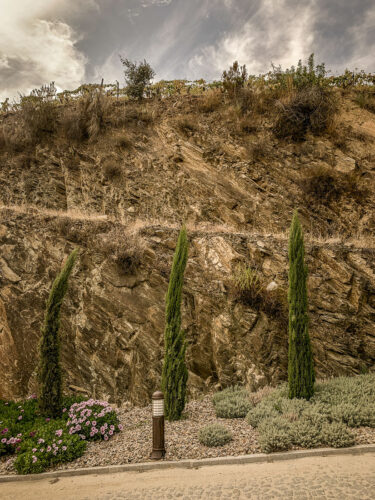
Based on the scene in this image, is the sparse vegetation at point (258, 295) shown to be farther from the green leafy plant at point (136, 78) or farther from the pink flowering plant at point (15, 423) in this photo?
the green leafy plant at point (136, 78)

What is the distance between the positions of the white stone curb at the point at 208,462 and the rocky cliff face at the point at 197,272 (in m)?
2.71

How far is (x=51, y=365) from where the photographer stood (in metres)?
6.90

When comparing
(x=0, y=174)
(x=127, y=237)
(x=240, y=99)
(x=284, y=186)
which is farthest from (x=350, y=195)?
(x=0, y=174)

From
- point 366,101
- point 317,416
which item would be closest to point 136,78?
point 366,101

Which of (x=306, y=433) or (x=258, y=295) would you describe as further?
(x=258, y=295)

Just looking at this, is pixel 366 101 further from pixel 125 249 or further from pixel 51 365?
pixel 51 365

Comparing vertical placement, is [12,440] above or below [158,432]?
below

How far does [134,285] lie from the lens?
9.16m

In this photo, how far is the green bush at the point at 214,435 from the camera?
5512mm

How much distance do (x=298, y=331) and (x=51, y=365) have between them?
5.36 m

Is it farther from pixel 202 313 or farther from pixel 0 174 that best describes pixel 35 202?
pixel 202 313

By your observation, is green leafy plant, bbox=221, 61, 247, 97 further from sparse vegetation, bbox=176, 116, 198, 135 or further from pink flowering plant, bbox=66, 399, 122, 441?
pink flowering plant, bbox=66, 399, 122, 441

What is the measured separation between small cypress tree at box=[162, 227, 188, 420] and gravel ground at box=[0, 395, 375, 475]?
0.35m

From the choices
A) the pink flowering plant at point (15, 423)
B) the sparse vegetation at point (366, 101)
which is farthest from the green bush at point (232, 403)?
the sparse vegetation at point (366, 101)
